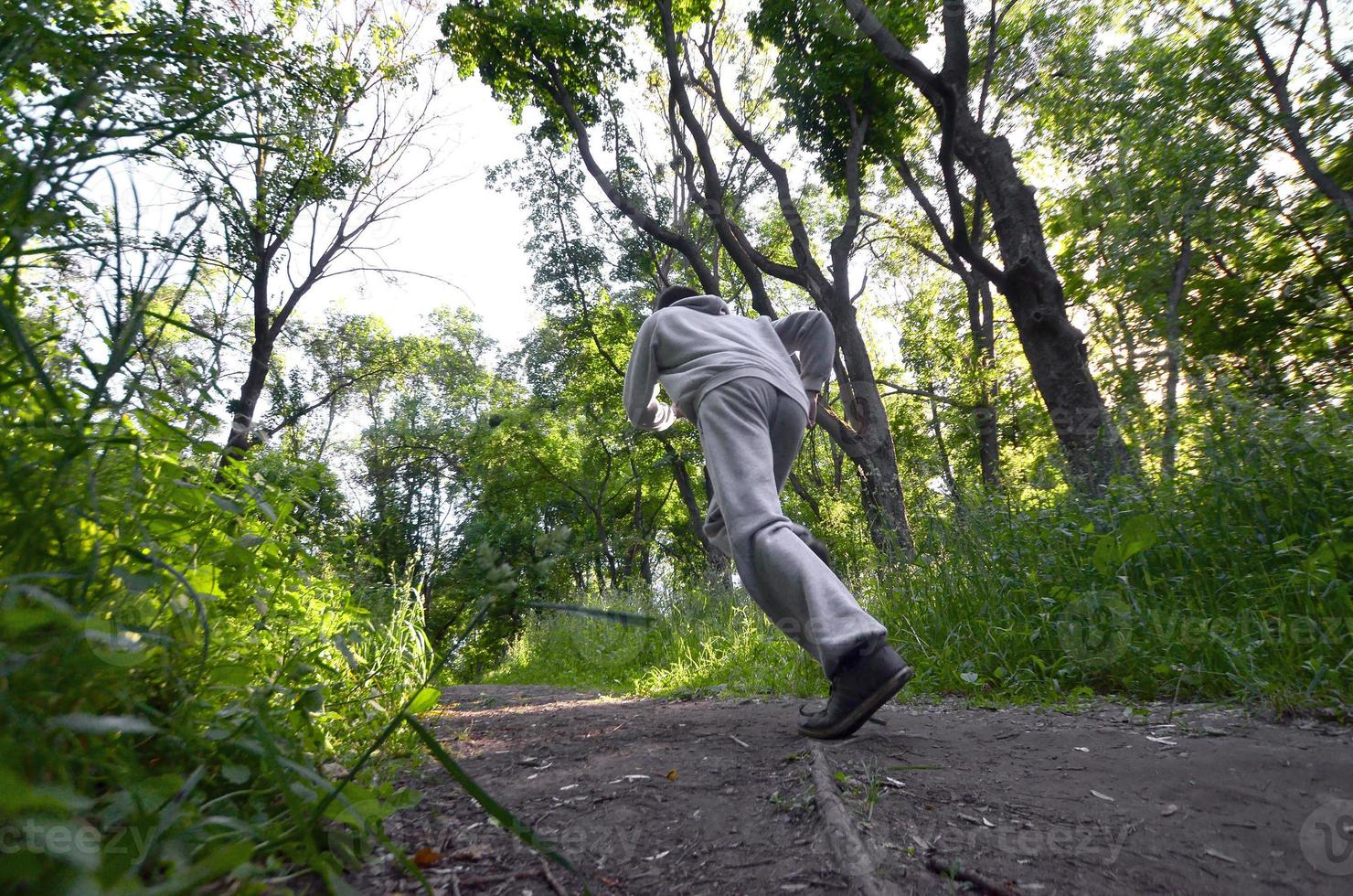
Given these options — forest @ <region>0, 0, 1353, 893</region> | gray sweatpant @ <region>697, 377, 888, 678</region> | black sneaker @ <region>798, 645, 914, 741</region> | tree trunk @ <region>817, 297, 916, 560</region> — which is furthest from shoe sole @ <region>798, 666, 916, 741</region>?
tree trunk @ <region>817, 297, 916, 560</region>

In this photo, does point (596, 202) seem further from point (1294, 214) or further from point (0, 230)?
point (0, 230)

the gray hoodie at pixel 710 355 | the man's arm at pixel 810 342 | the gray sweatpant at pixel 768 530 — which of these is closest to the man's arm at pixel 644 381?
the gray hoodie at pixel 710 355

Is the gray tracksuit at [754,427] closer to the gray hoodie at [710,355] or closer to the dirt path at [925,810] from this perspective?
the gray hoodie at [710,355]

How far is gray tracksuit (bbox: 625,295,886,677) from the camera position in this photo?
239cm

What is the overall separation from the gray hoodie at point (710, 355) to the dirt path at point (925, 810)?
4.85 feet

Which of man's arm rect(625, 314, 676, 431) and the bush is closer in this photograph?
the bush

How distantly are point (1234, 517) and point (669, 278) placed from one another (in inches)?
652

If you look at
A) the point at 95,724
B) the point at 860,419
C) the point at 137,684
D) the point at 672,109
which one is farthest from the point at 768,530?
the point at 672,109

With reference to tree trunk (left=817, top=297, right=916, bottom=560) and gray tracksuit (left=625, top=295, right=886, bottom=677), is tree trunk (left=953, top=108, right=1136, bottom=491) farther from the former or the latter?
gray tracksuit (left=625, top=295, right=886, bottom=677)

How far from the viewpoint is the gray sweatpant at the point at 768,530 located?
232 cm

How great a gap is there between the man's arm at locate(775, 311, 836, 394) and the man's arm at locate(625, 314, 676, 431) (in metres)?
0.73

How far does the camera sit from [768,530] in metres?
2.58

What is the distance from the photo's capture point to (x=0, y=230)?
1026mm

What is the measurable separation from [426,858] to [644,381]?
87.4 inches
